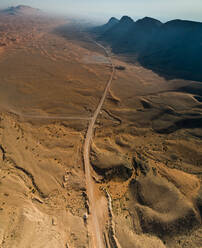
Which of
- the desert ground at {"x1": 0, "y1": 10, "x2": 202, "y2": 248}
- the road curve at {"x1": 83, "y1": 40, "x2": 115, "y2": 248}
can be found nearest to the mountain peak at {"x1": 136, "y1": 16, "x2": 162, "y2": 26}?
the desert ground at {"x1": 0, "y1": 10, "x2": 202, "y2": 248}

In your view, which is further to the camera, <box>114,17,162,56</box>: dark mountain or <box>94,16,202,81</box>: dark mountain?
<box>114,17,162,56</box>: dark mountain

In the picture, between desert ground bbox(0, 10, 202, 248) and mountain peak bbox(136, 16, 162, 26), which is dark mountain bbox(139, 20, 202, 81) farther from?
desert ground bbox(0, 10, 202, 248)

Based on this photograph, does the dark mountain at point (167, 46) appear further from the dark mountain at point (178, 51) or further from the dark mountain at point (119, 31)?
the dark mountain at point (119, 31)

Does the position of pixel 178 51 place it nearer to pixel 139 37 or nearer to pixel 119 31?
pixel 139 37

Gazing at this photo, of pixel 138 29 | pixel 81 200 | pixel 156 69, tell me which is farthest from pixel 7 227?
pixel 138 29

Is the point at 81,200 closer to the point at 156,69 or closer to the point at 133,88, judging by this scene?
the point at 133,88

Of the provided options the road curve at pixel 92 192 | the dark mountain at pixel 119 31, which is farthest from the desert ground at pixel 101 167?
the dark mountain at pixel 119 31
